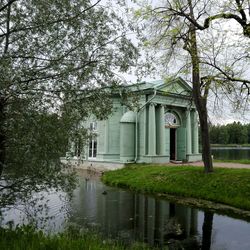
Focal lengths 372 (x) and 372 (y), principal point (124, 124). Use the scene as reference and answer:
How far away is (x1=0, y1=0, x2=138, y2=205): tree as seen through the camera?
6316mm

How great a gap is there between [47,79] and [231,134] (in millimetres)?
111268

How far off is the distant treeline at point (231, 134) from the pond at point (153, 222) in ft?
304

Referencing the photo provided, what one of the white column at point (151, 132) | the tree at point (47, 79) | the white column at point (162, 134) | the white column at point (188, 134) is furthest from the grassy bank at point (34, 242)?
the white column at point (188, 134)

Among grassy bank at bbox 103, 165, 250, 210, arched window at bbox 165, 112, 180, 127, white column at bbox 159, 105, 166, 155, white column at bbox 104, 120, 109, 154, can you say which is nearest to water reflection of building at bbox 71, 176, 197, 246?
grassy bank at bbox 103, 165, 250, 210

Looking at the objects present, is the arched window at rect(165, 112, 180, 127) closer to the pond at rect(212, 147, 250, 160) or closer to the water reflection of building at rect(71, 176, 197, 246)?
the pond at rect(212, 147, 250, 160)

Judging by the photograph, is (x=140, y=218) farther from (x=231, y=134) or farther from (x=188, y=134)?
(x=231, y=134)

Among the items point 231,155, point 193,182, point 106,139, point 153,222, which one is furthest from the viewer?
point 231,155

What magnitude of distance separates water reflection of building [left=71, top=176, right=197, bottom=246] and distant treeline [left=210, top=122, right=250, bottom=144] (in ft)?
301

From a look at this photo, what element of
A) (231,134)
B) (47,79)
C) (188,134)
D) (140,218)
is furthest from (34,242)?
(231,134)

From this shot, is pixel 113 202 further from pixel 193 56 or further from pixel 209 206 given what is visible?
pixel 193 56

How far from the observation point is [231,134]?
11300 centimetres

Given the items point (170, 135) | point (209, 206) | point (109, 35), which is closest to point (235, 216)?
point (209, 206)

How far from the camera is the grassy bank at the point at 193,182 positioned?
16.0 m

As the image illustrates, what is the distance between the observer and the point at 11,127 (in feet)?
20.6
